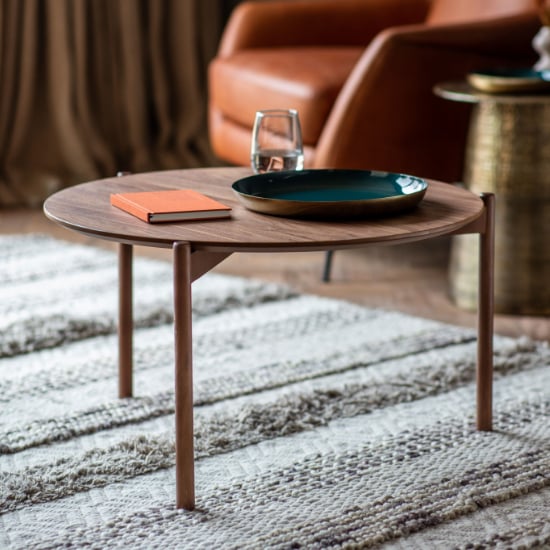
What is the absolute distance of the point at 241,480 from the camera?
1.34 meters

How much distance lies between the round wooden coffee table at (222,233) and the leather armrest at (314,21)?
4.82 feet

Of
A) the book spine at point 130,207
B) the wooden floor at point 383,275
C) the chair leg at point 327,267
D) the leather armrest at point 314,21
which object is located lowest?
the wooden floor at point 383,275

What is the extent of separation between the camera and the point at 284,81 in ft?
7.79

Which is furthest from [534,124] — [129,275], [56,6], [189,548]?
[56,6]

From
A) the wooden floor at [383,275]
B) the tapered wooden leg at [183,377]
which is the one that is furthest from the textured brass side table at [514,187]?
the tapered wooden leg at [183,377]

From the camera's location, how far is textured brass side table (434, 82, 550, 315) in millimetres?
2080

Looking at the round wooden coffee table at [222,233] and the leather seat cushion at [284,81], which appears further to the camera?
the leather seat cushion at [284,81]

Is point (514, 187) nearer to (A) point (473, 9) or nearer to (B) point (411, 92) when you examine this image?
(B) point (411, 92)

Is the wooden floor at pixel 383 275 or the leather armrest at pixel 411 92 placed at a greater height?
the leather armrest at pixel 411 92

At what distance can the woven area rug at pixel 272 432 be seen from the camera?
1219mm

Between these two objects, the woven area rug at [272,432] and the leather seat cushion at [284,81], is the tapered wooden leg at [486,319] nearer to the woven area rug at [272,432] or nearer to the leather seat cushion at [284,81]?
the woven area rug at [272,432]

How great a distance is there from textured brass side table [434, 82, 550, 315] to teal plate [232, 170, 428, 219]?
694 mm

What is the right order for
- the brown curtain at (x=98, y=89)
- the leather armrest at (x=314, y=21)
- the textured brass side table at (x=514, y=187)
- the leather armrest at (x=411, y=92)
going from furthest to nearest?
the brown curtain at (x=98, y=89) → the leather armrest at (x=314, y=21) → the leather armrest at (x=411, y=92) → the textured brass side table at (x=514, y=187)

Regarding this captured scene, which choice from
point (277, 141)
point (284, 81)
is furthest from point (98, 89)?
point (277, 141)
